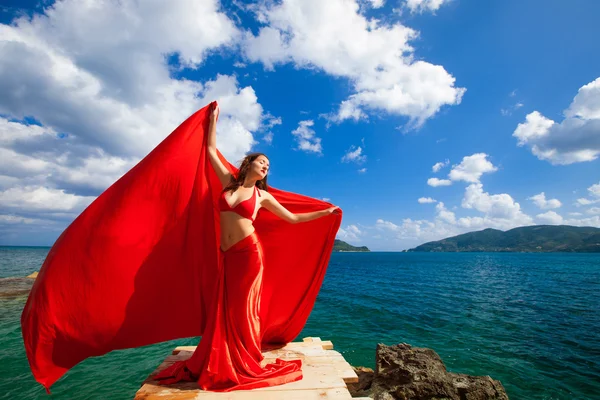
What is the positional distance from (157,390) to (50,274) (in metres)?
1.98

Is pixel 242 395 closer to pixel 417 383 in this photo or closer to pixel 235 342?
pixel 235 342

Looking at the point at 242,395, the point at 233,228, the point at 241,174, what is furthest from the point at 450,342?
the point at 241,174

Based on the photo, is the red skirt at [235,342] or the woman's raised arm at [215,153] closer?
the red skirt at [235,342]

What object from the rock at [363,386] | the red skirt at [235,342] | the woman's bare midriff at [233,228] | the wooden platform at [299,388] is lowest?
the rock at [363,386]

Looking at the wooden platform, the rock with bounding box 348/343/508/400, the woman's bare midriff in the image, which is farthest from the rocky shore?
the woman's bare midriff

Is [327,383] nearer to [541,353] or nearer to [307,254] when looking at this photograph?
[307,254]

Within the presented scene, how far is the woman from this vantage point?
3715 mm

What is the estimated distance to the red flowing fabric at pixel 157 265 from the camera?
366 cm

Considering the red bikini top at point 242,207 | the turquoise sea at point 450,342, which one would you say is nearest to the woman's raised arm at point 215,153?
the red bikini top at point 242,207

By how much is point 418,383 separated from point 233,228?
16.5 feet

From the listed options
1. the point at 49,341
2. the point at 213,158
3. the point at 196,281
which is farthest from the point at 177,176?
the point at 49,341

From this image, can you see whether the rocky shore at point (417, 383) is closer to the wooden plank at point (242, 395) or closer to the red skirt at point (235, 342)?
the wooden plank at point (242, 395)

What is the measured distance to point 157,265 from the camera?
13.7 ft

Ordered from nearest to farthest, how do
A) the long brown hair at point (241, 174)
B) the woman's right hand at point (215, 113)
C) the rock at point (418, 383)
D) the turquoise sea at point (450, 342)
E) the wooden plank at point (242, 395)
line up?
1. the wooden plank at point (242, 395)
2. the long brown hair at point (241, 174)
3. the woman's right hand at point (215, 113)
4. the rock at point (418, 383)
5. the turquoise sea at point (450, 342)
